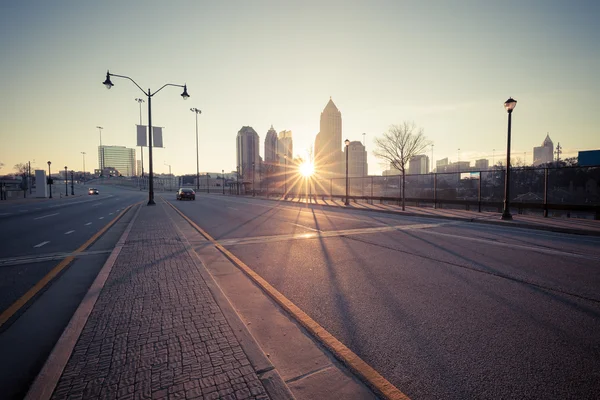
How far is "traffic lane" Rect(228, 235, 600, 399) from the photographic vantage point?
7.45ft

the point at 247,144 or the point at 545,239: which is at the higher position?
the point at 247,144

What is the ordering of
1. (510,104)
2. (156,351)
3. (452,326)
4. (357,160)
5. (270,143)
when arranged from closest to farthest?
(156,351) → (452,326) → (510,104) → (357,160) → (270,143)

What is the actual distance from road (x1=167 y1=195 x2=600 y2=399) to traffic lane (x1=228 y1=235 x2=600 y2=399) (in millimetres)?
12

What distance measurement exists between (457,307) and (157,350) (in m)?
3.57

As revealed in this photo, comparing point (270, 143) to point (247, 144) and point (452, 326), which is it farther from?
point (452, 326)

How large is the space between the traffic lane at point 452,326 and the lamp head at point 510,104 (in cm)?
1108

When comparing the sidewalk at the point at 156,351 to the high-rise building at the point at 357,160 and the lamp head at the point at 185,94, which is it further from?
the high-rise building at the point at 357,160

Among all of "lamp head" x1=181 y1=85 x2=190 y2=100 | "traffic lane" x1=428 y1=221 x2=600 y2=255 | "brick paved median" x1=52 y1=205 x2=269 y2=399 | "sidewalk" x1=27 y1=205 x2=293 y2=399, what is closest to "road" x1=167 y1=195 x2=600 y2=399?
"traffic lane" x1=428 y1=221 x2=600 y2=255

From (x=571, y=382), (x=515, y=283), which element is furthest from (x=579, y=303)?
(x=571, y=382)

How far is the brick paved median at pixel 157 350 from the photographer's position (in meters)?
2.11

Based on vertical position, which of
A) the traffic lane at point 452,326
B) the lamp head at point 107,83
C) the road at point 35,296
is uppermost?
the lamp head at point 107,83

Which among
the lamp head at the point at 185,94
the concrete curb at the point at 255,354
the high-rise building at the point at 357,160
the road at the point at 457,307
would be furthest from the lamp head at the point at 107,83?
the high-rise building at the point at 357,160

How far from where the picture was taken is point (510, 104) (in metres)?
12.6

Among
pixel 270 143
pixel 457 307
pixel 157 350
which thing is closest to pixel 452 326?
pixel 457 307
